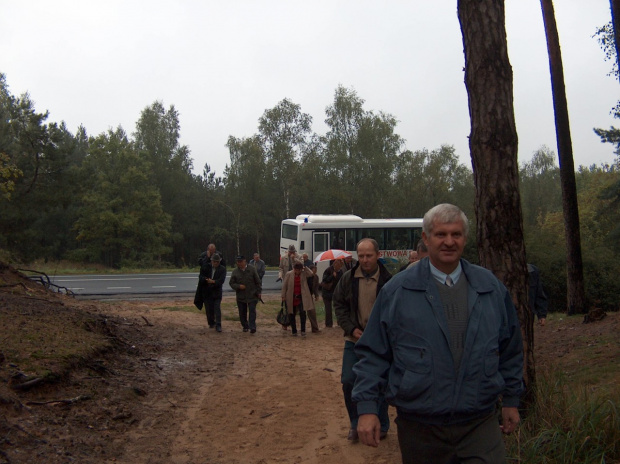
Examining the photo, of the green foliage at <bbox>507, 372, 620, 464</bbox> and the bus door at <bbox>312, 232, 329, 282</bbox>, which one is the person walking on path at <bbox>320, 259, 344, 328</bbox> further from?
the bus door at <bbox>312, 232, 329, 282</bbox>

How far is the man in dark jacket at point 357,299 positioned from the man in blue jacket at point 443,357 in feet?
8.76

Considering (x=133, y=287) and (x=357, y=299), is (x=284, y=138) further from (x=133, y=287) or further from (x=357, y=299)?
(x=357, y=299)

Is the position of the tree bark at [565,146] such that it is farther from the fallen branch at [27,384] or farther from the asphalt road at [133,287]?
the asphalt road at [133,287]

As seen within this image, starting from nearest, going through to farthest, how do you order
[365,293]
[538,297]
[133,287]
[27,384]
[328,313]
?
1. [365,293]
2. [27,384]
3. [538,297]
4. [328,313]
5. [133,287]

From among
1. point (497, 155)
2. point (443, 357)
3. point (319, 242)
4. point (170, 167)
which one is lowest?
point (443, 357)

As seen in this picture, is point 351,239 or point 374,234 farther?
point 374,234

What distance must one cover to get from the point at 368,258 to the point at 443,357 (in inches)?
120

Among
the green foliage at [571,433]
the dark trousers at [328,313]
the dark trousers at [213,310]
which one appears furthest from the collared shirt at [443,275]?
the dark trousers at [328,313]

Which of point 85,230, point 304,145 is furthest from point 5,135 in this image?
point 304,145

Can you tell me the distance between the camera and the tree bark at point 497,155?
576 cm

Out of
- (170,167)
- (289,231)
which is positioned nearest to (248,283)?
(289,231)

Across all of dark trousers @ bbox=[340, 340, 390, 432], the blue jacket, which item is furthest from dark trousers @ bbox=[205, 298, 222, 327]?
the blue jacket

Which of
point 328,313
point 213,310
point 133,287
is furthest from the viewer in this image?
point 133,287

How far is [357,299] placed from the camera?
5.89 m
